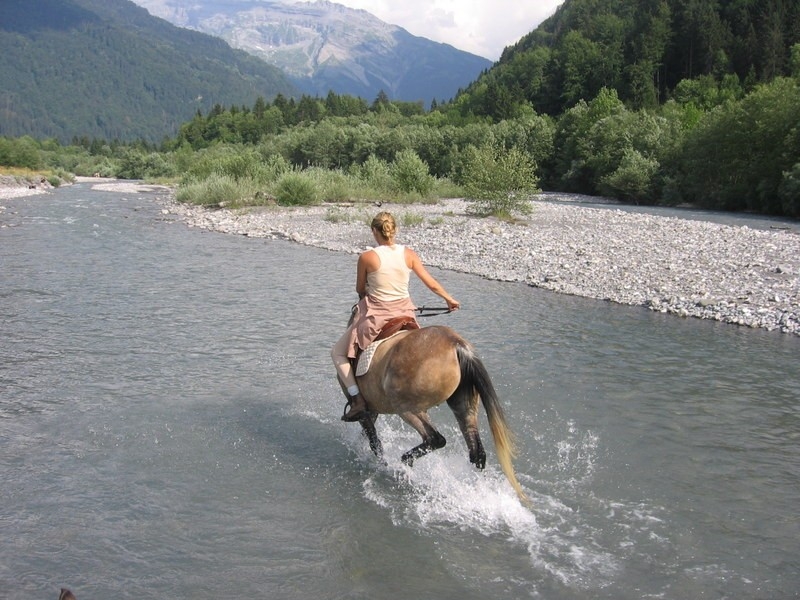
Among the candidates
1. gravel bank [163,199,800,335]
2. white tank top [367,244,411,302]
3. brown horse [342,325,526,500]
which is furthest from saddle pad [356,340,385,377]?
gravel bank [163,199,800,335]

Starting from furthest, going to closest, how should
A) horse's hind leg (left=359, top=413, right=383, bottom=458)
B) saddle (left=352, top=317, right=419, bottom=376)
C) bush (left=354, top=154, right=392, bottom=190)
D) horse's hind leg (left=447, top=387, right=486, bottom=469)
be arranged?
bush (left=354, top=154, right=392, bottom=190) → horse's hind leg (left=359, top=413, right=383, bottom=458) → saddle (left=352, top=317, right=419, bottom=376) → horse's hind leg (left=447, top=387, right=486, bottom=469)

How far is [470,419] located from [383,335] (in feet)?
4.22

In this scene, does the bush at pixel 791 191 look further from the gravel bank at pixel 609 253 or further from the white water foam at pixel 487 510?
the white water foam at pixel 487 510

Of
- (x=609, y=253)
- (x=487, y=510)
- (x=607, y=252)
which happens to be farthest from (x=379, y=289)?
(x=607, y=252)

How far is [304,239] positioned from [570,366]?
1915 centimetres

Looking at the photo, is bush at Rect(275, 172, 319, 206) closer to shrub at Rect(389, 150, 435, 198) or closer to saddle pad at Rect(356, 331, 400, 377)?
shrub at Rect(389, 150, 435, 198)

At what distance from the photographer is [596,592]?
527 cm

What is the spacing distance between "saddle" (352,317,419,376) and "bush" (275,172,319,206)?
35.8 meters

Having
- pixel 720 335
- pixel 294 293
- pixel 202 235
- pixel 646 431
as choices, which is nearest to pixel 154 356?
pixel 294 293

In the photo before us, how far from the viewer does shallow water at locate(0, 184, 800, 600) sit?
18.1ft

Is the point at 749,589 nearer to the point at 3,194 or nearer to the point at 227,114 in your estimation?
the point at 3,194

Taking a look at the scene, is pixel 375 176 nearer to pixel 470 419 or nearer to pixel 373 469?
pixel 373 469

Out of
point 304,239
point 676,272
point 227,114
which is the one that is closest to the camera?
point 676,272

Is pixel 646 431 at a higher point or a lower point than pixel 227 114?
lower
